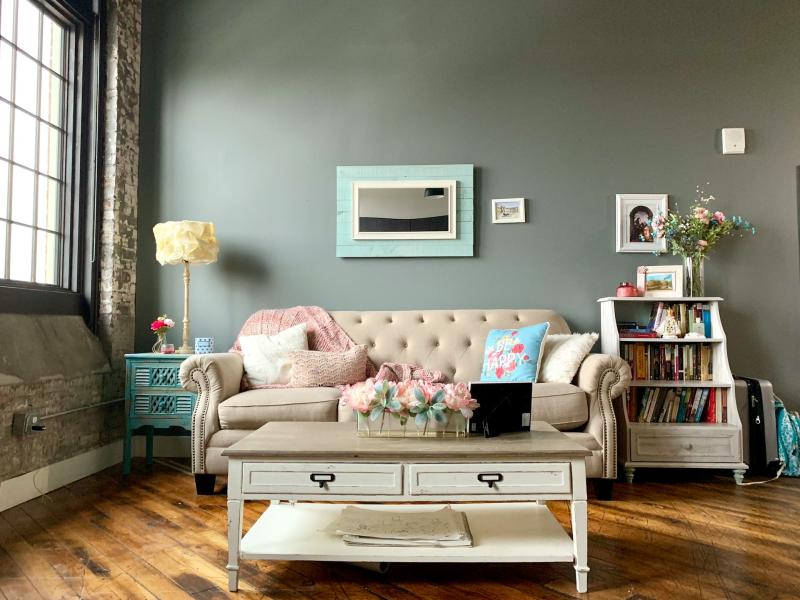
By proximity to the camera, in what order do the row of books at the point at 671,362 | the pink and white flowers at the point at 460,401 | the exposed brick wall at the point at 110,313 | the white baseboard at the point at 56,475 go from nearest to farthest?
the pink and white flowers at the point at 460,401 < the white baseboard at the point at 56,475 < the exposed brick wall at the point at 110,313 < the row of books at the point at 671,362

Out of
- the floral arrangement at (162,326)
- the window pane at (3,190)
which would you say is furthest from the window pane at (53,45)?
the floral arrangement at (162,326)

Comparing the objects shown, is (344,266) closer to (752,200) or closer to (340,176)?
(340,176)

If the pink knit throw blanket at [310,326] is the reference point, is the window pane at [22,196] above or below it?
above

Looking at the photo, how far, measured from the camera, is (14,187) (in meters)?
3.13

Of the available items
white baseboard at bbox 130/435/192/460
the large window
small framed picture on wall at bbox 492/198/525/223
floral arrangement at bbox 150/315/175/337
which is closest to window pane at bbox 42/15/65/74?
the large window

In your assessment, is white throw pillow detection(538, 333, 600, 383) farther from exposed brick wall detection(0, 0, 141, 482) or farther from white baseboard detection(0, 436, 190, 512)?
exposed brick wall detection(0, 0, 141, 482)

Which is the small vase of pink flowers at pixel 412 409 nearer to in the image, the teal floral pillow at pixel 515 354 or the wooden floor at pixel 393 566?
the wooden floor at pixel 393 566

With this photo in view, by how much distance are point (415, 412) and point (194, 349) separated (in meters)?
2.24

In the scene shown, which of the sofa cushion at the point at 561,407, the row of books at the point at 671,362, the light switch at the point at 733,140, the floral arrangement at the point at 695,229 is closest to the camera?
the sofa cushion at the point at 561,407

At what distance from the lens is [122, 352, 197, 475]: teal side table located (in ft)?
11.1

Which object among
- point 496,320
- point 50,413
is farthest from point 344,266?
point 50,413

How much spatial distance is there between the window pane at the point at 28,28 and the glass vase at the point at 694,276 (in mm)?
3873

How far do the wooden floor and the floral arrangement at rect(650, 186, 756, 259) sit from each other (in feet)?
4.64

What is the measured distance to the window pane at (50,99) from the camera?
3.37 metres
